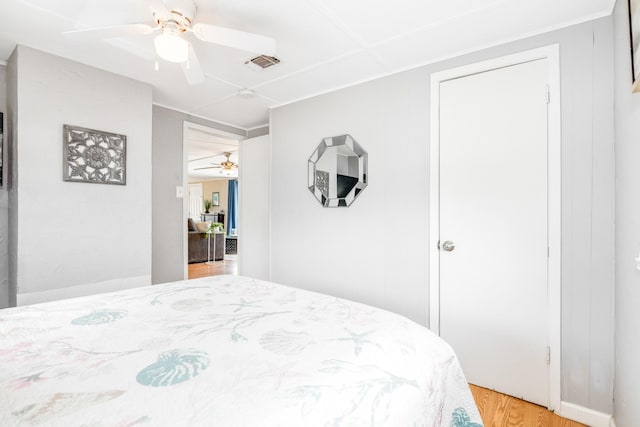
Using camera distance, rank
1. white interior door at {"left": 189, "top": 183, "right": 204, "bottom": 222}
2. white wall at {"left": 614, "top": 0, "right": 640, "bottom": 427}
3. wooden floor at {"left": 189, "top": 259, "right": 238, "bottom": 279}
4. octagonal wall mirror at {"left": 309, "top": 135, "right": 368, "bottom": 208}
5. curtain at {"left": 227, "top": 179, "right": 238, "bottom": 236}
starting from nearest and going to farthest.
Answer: white wall at {"left": 614, "top": 0, "right": 640, "bottom": 427} → octagonal wall mirror at {"left": 309, "top": 135, "right": 368, "bottom": 208} → wooden floor at {"left": 189, "top": 259, "right": 238, "bottom": 279} → curtain at {"left": 227, "top": 179, "right": 238, "bottom": 236} → white interior door at {"left": 189, "top": 183, "right": 204, "bottom": 222}

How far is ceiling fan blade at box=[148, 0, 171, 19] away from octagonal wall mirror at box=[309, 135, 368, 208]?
1.60 m

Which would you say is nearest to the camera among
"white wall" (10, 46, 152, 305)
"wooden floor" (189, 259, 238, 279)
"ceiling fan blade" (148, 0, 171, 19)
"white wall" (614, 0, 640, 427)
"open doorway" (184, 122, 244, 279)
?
"white wall" (614, 0, 640, 427)

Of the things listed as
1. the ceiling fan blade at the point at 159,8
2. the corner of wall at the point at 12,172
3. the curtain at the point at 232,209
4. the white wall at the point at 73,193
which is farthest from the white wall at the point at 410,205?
the curtain at the point at 232,209

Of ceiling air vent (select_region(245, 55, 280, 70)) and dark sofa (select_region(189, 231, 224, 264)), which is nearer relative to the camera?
ceiling air vent (select_region(245, 55, 280, 70))

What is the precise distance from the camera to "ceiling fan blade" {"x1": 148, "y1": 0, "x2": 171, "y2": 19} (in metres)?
1.51

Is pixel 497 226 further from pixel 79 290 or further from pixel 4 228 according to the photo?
pixel 4 228

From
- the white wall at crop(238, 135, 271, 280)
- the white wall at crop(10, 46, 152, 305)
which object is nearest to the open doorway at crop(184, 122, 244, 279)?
the white wall at crop(238, 135, 271, 280)

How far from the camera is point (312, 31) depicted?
198 cm

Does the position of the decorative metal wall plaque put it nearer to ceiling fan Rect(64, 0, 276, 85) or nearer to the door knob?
ceiling fan Rect(64, 0, 276, 85)

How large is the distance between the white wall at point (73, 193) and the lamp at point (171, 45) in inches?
46.6

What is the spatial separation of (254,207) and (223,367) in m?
3.20

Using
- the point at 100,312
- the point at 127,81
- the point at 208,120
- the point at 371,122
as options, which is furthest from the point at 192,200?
the point at 100,312

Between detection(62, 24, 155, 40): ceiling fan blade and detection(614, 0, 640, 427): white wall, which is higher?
detection(62, 24, 155, 40): ceiling fan blade

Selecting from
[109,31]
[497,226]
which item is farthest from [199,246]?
[497,226]
